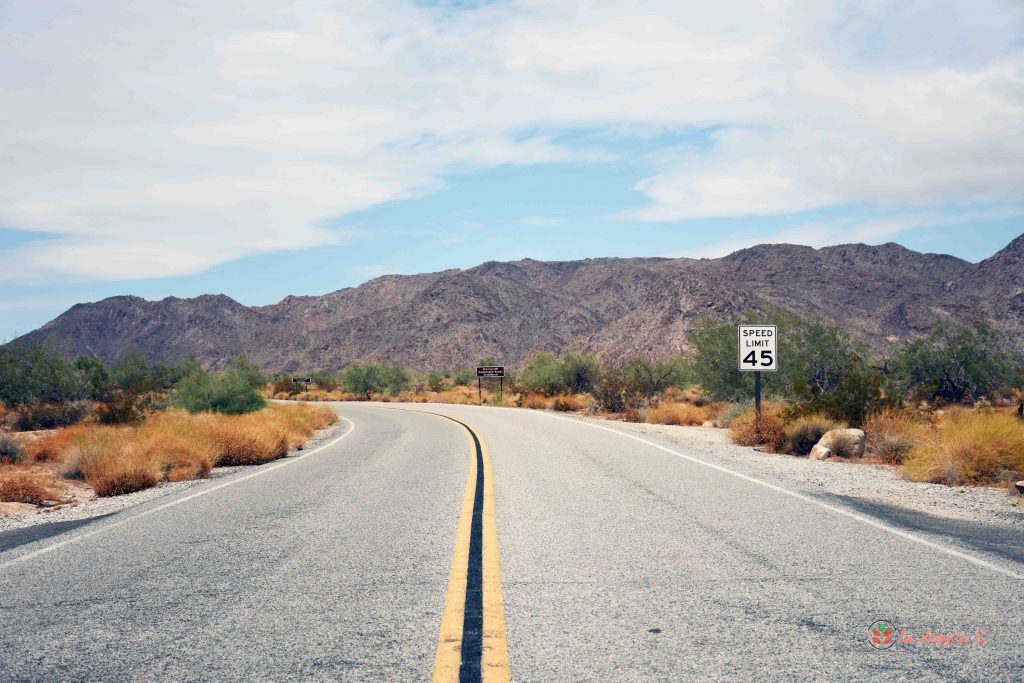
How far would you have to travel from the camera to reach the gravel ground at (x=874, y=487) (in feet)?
29.6

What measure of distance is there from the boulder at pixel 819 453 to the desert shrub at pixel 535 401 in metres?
25.9

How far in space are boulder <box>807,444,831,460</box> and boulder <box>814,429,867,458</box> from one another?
0.08 meters

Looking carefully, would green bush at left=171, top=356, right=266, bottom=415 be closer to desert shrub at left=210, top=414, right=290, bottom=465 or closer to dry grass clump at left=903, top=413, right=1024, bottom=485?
desert shrub at left=210, top=414, right=290, bottom=465

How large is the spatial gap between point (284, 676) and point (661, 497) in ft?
21.2

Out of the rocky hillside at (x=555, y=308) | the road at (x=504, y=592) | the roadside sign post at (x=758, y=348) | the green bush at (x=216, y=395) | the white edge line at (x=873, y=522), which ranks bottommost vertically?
the white edge line at (x=873, y=522)

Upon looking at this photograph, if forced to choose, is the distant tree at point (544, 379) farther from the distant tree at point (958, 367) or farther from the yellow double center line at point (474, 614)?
the yellow double center line at point (474, 614)

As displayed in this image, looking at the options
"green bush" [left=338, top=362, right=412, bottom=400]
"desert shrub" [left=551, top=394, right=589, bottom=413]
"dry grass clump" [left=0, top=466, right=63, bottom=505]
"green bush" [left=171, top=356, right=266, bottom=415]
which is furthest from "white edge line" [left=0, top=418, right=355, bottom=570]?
"green bush" [left=338, top=362, right=412, bottom=400]

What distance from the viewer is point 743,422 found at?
20172mm

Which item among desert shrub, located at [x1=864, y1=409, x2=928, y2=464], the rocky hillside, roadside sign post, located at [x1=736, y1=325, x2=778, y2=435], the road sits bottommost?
the road

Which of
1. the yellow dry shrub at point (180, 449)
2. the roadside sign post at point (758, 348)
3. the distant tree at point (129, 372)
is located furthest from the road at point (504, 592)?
the distant tree at point (129, 372)

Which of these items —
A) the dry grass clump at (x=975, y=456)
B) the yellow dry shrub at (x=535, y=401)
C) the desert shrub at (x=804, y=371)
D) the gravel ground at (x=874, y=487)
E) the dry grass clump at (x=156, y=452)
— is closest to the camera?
the gravel ground at (x=874, y=487)

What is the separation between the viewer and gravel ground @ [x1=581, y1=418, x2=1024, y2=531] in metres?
9.01

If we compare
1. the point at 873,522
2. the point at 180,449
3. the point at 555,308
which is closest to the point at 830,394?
the point at 873,522

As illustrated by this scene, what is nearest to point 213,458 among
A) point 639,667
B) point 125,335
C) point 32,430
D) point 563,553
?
point 563,553
